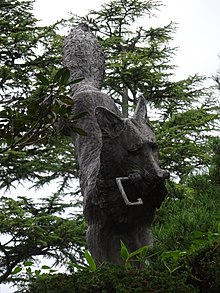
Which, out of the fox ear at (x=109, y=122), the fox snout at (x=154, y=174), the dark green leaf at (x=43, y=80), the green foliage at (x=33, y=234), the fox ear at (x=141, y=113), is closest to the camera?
the dark green leaf at (x=43, y=80)

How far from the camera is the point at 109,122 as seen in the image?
3.14 meters

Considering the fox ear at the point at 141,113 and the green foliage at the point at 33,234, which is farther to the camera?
the green foliage at the point at 33,234

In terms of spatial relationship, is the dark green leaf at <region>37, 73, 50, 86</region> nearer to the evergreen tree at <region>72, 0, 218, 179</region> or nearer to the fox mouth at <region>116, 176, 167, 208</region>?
the fox mouth at <region>116, 176, 167, 208</region>

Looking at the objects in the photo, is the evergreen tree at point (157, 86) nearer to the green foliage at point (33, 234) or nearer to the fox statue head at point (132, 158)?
the green foliage at point (33, 234)

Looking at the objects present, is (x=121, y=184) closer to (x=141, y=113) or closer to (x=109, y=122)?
(x=109, y=122)

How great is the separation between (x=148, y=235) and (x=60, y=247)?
24.3ft

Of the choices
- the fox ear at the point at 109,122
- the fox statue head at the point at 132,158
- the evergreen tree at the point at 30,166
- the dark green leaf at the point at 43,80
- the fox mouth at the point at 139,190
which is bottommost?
the fox mouth at the point at 139,190

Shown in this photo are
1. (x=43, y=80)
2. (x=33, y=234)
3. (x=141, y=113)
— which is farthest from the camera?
(x=33, y=234)

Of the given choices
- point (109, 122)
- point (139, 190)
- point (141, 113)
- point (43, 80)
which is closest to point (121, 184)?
point (139, 190)

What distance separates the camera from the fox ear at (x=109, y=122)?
3.14 meters

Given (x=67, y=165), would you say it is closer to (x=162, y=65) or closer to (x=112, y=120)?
(x=162, y=65)

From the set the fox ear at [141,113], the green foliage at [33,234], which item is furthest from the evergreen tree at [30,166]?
the fox ear at [141,113]

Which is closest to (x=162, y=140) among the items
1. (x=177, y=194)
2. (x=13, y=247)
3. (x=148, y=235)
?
(x=177, y=194)

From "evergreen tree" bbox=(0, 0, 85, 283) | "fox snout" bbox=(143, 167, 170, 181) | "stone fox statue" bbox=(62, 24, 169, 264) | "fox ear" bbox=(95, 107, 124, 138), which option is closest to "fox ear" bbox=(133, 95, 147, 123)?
"stone fox statue" bbox=(62, 24, 169, 264)
